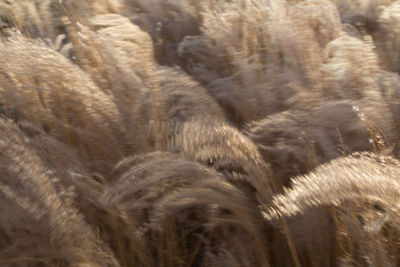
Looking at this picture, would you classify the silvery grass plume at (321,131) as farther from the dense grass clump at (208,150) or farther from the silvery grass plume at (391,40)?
the silvery grass plume at (391,40)

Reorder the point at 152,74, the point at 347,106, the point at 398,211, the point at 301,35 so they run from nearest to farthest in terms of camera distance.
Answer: the point at 398,211, the point at 347,106, the point at 152,74, the point at 301,35

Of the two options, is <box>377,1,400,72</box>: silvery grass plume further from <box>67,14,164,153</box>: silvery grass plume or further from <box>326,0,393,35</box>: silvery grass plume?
<box>67,14,164,153</box>: silvery grass plume

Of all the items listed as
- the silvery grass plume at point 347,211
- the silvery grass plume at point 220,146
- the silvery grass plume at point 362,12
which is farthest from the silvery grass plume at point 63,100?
the silvery grass plume at point 362,12

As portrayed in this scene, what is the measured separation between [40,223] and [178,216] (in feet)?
1.20

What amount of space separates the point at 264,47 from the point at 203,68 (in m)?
0.23

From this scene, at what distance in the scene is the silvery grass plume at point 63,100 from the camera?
1.13 meters

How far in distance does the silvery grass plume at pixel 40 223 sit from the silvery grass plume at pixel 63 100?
206 mm

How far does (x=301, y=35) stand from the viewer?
1.32m

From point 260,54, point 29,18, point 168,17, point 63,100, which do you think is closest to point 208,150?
point 63,100

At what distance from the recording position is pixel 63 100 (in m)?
1.27

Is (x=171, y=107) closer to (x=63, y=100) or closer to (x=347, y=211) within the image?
(x=63, y=100)

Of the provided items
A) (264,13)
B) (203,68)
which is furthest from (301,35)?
(203,68)

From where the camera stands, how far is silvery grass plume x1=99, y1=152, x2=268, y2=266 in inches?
33.5

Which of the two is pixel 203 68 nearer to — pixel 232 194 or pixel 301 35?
pixel 301 35
